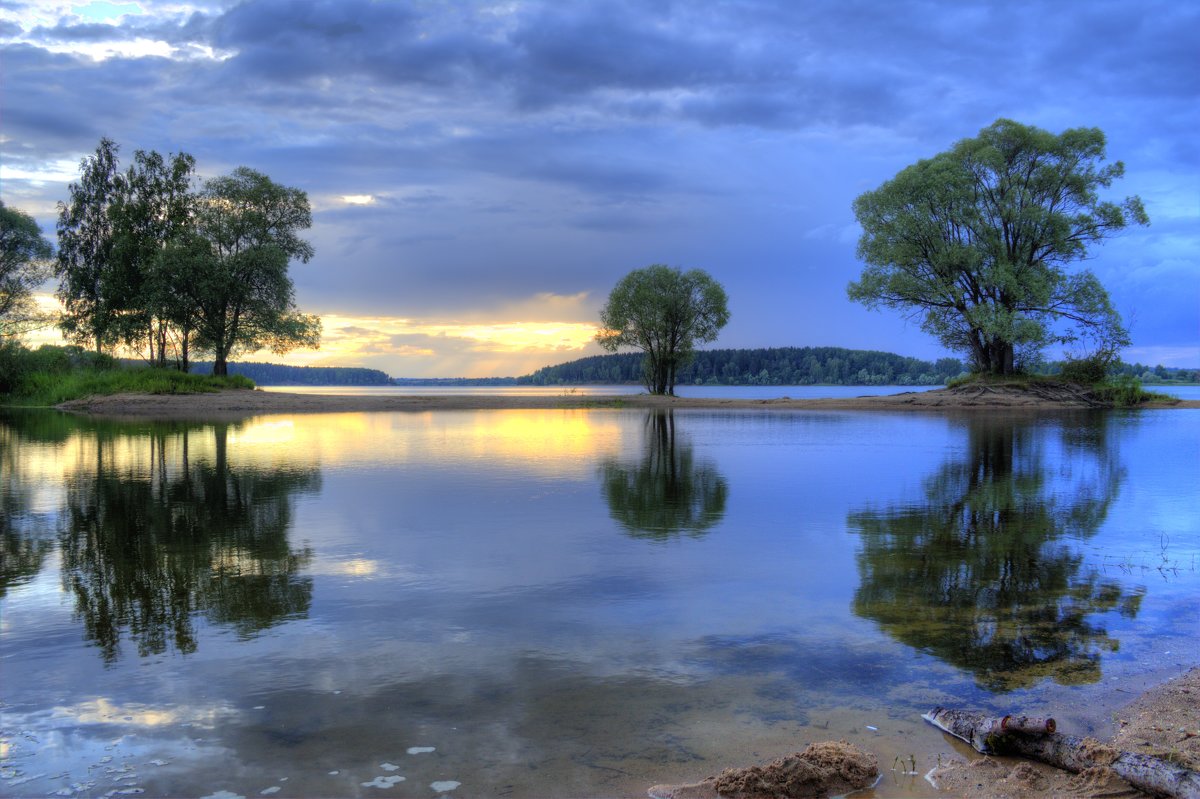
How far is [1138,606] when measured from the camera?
25.6ft

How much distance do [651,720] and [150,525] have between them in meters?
9.41

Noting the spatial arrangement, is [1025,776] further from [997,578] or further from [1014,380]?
[1014,380]

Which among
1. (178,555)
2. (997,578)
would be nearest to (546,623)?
(997,578)

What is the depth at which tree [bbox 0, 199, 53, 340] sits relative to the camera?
53844 millimetres

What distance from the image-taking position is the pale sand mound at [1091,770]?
14.3 ft

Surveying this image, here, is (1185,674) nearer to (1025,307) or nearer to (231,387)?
(1025,307)

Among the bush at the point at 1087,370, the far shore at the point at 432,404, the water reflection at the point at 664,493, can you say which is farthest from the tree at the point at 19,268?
the bush at the point at 1087,370

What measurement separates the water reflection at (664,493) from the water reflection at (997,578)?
253 cm

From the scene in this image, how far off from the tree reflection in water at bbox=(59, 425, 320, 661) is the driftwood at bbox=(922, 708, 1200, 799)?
578 centimetres

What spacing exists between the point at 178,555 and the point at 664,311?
55.3m

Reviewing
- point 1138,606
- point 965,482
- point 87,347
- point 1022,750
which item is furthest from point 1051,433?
point 87,347

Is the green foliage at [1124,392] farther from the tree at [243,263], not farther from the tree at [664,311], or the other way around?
the tree at [243,263]

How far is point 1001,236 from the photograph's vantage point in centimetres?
4888

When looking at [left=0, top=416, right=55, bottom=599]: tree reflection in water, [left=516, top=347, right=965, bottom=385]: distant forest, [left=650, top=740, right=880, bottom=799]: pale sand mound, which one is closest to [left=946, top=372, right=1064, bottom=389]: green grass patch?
[left=0, top=416, right=55, bottom=599]: tree reflection in water
